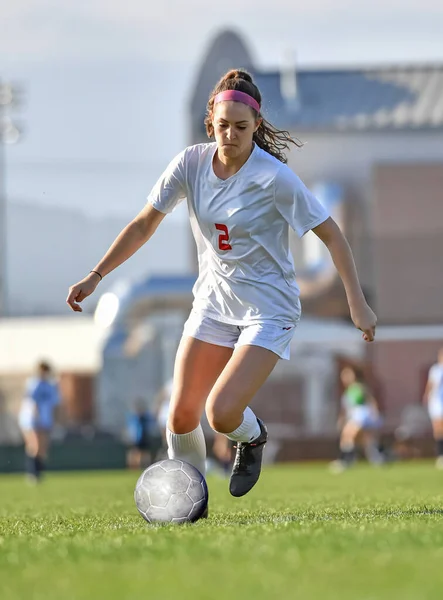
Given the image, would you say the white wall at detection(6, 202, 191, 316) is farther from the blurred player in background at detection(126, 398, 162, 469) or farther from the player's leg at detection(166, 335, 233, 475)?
the player's leg at detection(166, 335, 233, 475)

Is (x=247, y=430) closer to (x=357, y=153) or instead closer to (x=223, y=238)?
(x=223, y=238)

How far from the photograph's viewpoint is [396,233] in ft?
100

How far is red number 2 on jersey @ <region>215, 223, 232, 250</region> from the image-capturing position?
6.89 metres

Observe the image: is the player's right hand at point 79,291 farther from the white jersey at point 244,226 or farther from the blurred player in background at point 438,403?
the blurred player in background at point 438,403

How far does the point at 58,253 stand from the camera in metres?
50.2

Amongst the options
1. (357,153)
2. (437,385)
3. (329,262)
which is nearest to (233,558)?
(437,385)

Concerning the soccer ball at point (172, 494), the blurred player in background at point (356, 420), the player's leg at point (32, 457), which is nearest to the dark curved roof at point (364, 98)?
the blurred player in background at point (356, 420)

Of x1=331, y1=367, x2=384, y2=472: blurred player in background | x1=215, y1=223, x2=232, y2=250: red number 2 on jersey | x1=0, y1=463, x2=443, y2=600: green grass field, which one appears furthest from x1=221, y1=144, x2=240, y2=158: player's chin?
x1=331, y1=367, x2=384, y2=472: blurred player in background

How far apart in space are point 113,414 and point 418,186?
13.1 m

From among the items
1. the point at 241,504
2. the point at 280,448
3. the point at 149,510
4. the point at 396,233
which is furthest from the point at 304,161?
the point at 149,510

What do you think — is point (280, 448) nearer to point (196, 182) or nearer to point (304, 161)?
point (304, 161)

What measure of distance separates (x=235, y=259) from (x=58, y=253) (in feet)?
143

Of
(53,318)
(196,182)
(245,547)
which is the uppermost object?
(53,318)

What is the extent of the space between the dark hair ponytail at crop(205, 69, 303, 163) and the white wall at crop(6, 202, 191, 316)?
111 feet
